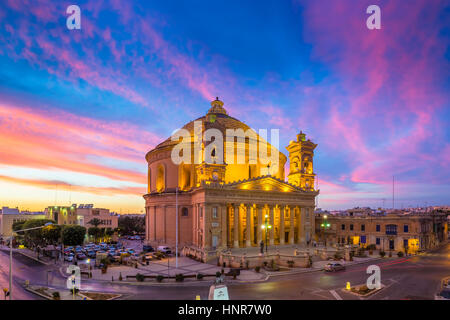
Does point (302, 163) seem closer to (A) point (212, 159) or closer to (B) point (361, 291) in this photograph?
(A) point (212, 159)

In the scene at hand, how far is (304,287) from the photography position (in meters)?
29.4

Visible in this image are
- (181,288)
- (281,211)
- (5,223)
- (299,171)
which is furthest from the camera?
(5,223)

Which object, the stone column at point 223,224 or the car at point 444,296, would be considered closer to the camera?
the car at point 444,296

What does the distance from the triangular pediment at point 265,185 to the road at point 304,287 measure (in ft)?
65.0

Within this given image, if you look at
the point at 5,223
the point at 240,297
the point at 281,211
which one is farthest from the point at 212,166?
the point at 5,223

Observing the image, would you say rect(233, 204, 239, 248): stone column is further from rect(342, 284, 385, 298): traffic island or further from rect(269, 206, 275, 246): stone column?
rect(342, 284, 385, 298): traffic island

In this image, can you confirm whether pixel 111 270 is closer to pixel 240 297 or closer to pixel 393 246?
pixel 240 297

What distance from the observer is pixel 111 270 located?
131 feet

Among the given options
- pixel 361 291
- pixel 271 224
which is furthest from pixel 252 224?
pixel 361 291

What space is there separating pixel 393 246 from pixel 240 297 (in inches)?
2213

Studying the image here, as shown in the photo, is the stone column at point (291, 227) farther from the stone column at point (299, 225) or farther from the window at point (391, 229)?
the window at point (391, 229)

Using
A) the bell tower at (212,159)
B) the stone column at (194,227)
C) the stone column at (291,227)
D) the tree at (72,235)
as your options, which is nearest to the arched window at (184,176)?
the stone column at (194,227)

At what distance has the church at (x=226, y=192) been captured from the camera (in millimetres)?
50438

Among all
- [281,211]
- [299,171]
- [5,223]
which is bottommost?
[5,223]
